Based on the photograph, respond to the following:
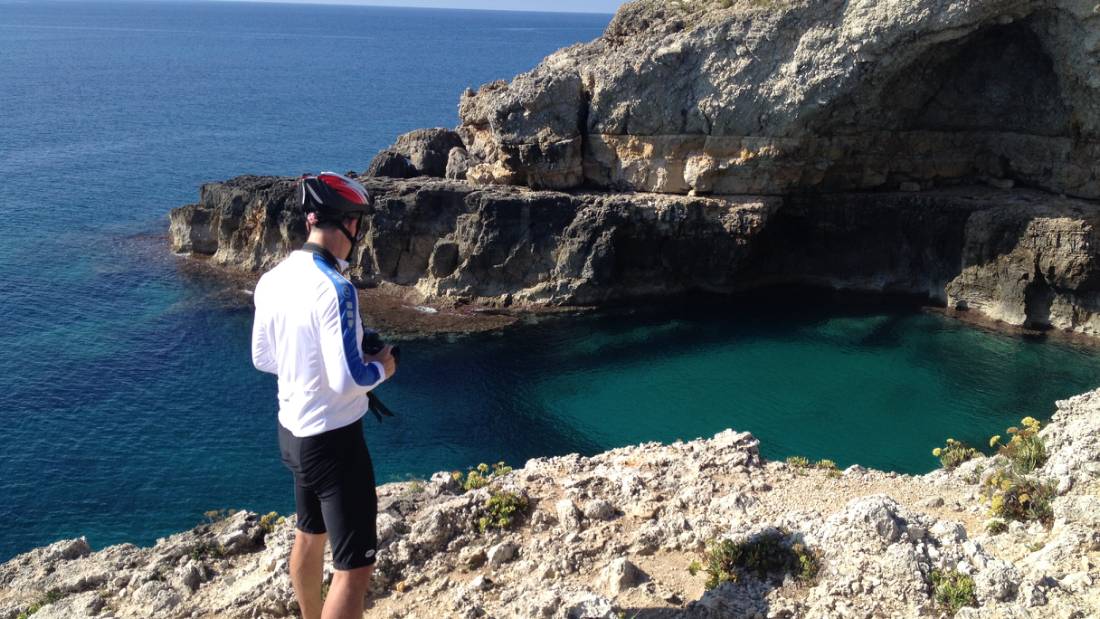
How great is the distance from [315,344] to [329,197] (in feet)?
3.74

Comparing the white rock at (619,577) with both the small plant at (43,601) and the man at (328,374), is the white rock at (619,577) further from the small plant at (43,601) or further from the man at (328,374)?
the small plant at (43,601)

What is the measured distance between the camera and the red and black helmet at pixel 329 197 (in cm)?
661

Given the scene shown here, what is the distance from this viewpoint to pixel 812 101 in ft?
115

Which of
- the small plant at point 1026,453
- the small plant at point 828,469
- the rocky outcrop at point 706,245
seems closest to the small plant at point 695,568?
the small plant at point 828,469

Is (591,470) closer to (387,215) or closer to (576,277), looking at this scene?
(576,277)

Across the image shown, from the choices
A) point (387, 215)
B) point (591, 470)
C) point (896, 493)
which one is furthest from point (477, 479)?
point (387, 215)

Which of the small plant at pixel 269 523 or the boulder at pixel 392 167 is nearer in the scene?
the small plant at pixel 269 523

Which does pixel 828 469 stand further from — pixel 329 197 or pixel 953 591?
pixel 329 197

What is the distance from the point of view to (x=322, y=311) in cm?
618

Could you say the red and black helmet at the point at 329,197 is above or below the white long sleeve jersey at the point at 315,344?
above

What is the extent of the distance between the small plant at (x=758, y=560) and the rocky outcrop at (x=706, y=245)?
29889mm

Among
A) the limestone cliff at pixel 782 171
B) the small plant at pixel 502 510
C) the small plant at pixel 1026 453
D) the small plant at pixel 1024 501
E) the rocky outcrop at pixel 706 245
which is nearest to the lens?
the small plant at pixel 1024 501

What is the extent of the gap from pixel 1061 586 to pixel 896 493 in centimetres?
368

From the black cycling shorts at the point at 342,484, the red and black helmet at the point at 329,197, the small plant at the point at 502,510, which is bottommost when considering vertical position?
the small plant at the point at 502,510
